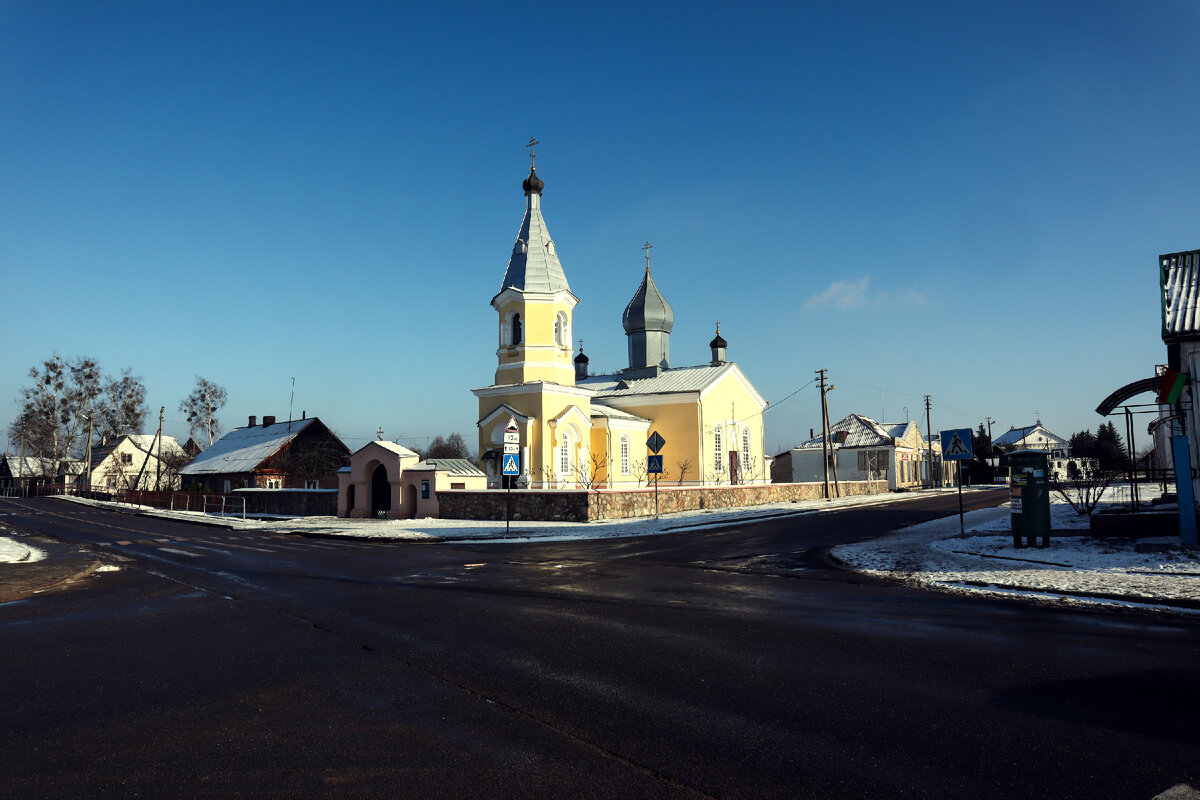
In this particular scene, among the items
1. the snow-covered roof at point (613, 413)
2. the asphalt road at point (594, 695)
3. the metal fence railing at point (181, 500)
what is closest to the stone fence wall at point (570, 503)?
the snow-covered roof at point (613, 413)

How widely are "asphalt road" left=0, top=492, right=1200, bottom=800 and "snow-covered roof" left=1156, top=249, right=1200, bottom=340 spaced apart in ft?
27.2

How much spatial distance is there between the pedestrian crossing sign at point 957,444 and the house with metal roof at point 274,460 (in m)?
43.8

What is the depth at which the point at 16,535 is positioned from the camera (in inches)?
1003

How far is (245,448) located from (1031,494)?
57.1 meters

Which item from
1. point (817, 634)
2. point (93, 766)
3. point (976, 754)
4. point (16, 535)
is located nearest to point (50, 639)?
point (93, 766)

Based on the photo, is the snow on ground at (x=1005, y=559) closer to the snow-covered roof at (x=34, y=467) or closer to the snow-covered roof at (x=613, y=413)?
the snow-covered roof at (x=613, y=413)

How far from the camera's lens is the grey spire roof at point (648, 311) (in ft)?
150

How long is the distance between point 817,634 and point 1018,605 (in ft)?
11.2

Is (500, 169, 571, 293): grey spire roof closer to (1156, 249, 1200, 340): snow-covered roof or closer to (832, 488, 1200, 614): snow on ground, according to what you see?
(832, 488, 1200, 614): snow on ground

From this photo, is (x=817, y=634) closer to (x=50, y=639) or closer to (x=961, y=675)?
(x=961, y=675)

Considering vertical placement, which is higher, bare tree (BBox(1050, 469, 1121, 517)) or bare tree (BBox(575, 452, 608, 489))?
bare tree (BBox(575, 452, 608, 489))

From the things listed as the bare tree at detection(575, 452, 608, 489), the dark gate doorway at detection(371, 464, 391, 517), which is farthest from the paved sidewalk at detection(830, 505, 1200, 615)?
the dark gate doorway at detection(371, 464, 391, 517)

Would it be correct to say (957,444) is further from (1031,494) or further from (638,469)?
(638,469)

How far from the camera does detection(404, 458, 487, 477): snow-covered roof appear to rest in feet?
93.8
